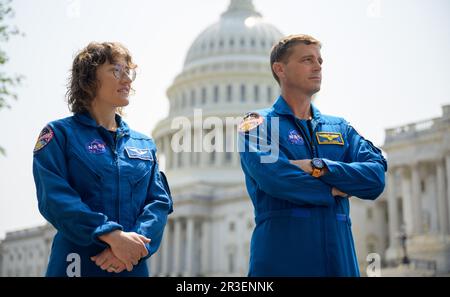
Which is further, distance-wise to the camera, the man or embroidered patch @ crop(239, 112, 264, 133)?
embroidered patch @ crop(239, 112, 264, 133)

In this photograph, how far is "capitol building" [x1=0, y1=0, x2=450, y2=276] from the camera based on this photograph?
5591 centimetres

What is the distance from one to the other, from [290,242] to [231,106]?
9881 cm

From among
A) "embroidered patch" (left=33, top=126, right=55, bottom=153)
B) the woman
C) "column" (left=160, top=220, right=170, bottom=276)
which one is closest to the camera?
the woman

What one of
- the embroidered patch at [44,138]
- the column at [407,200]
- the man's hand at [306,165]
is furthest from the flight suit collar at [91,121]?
the column at [407,200]

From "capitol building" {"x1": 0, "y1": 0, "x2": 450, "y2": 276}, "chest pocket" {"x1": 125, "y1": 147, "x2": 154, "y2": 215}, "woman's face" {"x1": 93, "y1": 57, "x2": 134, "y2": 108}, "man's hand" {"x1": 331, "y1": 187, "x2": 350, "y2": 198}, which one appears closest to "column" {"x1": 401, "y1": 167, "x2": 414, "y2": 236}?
"capitol building" {"x1": 0, "y1": 0, "x2": 450, "y2": 276}

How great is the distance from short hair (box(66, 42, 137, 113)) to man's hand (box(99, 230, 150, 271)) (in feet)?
5.14

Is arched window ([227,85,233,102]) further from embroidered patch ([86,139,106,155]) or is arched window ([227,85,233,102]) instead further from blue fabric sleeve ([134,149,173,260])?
embroidered patch ([86,139,106,155])

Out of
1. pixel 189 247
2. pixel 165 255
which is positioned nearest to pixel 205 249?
pixel 189 247

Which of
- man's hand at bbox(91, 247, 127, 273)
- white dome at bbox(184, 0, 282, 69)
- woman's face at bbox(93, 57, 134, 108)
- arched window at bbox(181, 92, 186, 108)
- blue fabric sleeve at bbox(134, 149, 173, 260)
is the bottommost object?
man's hand at bbox(91, 247, 127, 273)

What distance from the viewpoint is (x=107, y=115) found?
7.20 meters

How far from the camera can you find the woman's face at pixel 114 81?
23.3ft

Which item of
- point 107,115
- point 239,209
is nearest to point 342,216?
point 107,115

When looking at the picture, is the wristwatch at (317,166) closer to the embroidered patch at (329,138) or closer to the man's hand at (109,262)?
the embroidered patch at (329,138)

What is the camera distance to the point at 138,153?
23.2ft
